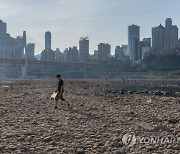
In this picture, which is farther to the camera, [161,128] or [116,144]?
[161,128]

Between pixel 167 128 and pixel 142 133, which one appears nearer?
pixel 142 133

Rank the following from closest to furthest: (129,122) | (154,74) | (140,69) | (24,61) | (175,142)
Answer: (175,142)
(129,122)
(24,61)
(154,74)
(140,69)

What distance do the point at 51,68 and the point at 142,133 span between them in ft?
541

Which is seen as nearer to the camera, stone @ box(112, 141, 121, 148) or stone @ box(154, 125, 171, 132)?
stone @ box(112, 141, 121, 148)

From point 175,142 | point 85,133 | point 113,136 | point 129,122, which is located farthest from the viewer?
point 129,122

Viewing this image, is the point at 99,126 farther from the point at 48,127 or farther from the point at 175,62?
the point at 175,62

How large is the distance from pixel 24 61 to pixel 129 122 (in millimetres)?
129199

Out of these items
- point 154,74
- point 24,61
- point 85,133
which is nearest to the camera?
point 85,133

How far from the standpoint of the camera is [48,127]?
10461mm

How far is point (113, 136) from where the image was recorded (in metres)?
8.76

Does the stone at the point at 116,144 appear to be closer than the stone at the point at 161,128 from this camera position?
Yes

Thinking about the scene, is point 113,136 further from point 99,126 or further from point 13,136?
point 13,136

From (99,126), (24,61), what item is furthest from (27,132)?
(24,61)

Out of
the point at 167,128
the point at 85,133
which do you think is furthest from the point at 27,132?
the point at 167,128
